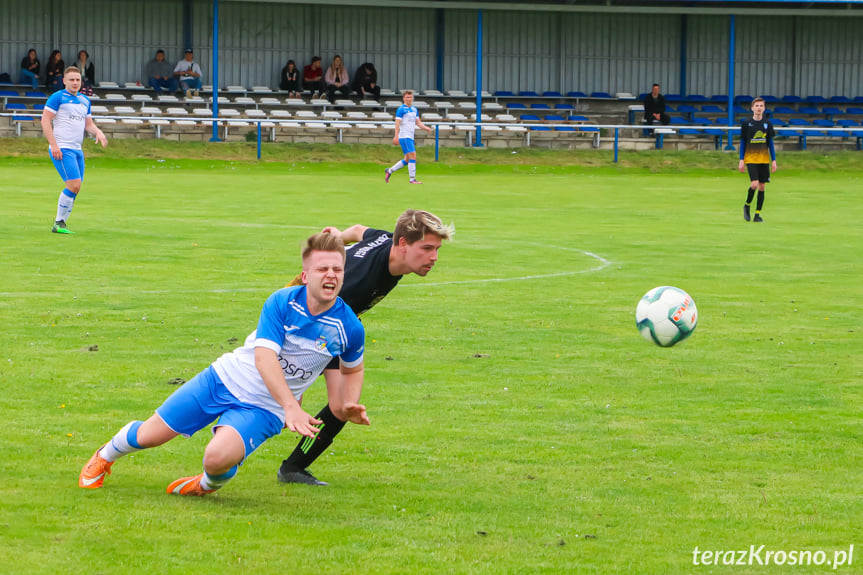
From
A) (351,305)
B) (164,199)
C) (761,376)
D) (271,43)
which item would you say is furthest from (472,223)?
(271,43)

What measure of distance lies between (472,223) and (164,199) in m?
6.42

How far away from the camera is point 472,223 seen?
62.2 ft

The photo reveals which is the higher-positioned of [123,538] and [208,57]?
[208,57]

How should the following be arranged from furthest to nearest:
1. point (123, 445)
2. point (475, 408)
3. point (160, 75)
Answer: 1. point (160, 75)
2. point (475, 408)
3. point (123, 445)

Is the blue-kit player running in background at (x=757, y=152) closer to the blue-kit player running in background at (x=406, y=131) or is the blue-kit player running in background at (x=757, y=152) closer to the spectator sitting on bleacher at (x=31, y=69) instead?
the blue-kit player running in background at (x=406, y=131)

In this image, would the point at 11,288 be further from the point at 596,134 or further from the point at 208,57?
the point at 208,57

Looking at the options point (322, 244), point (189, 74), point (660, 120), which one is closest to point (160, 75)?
point (189, 74)

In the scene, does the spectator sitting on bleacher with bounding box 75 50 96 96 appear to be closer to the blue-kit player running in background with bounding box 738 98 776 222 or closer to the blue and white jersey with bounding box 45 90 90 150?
the blue and white jersey with bounding box 45 90 90 150

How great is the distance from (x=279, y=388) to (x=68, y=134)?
1226 centimetres

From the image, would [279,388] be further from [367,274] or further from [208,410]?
[367,274]

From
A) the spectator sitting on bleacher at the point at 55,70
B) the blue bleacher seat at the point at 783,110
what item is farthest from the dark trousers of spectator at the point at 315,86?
the blue bleacher seat at the point at 783,110

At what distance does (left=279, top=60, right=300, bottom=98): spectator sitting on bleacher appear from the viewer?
133ft

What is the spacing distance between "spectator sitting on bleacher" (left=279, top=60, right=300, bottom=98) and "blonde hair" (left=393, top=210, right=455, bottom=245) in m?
35.9

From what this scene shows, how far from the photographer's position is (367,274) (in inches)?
217
